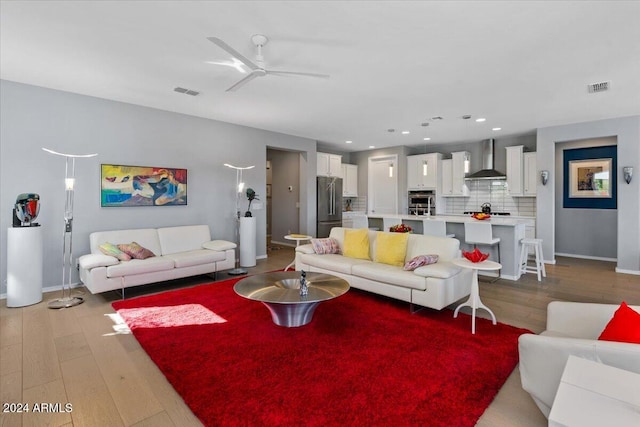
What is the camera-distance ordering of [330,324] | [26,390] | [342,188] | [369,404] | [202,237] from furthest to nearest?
[342,188] → [202,237] → [330,324] → [26,390] → [369,404]

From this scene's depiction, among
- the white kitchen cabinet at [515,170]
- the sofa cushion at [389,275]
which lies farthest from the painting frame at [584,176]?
the sofa cushion at [389,275]

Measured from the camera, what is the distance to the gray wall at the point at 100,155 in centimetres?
415

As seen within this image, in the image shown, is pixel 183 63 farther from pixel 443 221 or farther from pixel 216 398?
pixel 443 221

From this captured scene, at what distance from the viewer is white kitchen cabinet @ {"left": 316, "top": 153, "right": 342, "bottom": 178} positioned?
27.2 ft

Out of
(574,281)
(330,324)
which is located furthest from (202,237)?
(574,281)

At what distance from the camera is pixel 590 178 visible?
22.8ft

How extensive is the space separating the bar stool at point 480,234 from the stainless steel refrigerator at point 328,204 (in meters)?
3.77

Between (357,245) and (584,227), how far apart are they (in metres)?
5.85

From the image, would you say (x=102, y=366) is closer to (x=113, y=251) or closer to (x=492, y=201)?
(x=113, y=251)

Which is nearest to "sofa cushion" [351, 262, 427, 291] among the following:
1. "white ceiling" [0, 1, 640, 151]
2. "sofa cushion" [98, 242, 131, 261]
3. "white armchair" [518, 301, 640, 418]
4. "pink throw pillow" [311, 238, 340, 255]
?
"pink throw pillow" [311, 238, 340, 255]

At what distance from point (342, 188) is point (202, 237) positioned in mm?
4506

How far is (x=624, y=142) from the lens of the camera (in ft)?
18.6

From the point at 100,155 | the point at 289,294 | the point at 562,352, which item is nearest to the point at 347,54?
the point at 289,294

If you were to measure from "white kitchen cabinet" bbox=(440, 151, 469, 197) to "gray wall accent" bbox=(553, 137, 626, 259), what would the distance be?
1961mm
